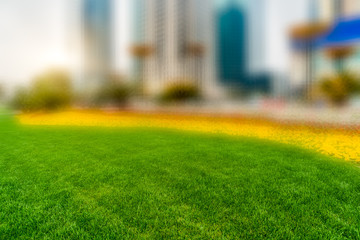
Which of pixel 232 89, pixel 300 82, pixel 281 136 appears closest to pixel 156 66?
pixel 232 89

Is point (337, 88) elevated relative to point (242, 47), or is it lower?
lower

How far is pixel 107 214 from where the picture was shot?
3635 millimetres

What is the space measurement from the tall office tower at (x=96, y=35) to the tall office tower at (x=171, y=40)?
38995 millimetres

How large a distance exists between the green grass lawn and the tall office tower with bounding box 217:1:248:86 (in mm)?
112433

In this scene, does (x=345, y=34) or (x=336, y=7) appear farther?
(x=336, y=7)

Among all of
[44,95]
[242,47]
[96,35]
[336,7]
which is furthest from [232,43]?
[44,95]

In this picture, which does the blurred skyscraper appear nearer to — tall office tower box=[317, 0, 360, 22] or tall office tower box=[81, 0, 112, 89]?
tall office tower box=[317, 0, 360, 22]

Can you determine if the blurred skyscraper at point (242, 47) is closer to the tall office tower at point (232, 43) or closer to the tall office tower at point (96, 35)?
the tall office tower at point (232, 43)

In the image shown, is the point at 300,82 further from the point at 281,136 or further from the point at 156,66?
the point at 281,136

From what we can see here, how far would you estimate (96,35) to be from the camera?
436ft

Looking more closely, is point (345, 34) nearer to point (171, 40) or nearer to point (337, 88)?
point (337, 88)

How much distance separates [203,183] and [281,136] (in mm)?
5882

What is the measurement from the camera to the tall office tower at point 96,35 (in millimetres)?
131125

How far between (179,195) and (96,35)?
141 meters
